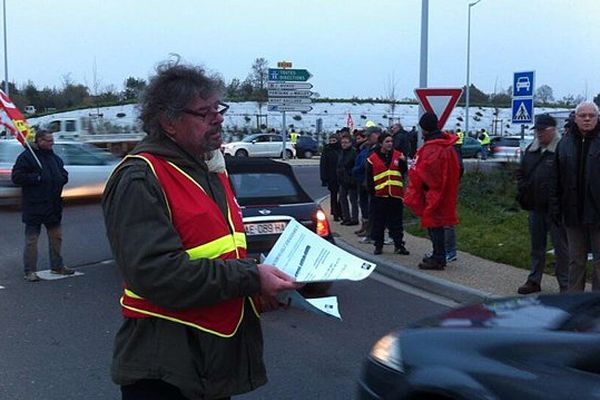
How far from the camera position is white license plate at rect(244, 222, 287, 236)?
712 centimetres

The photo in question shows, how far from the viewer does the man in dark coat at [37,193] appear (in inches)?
334

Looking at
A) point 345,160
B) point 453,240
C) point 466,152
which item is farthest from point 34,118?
point 453,240

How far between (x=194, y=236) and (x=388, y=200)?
7.54 m

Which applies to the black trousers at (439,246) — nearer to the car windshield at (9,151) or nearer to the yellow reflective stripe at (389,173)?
the yellow reflective stripe at (389,173)

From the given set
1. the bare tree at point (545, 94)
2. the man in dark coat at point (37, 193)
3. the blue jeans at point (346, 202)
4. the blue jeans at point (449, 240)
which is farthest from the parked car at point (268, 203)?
the bare tree at point (545, 94)

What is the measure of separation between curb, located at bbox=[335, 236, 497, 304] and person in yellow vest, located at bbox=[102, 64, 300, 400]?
4.81 m

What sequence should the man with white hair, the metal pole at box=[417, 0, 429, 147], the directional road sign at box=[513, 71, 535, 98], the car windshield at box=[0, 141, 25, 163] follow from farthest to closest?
the car windshield at box=[0, 141, 25, 163]
the directional road sign at box=[513, 71, 535, 98]
the metal pole at box=[417, 0, 429, 147]
the man with white hair

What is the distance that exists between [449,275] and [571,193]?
2285 mm

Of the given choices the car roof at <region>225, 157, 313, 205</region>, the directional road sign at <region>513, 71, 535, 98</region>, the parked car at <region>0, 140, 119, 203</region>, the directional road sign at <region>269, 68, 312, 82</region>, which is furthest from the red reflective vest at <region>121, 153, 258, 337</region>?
the directional road sign at <region>269, 68, 312, 82</region>

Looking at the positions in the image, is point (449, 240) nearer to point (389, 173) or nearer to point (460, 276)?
point (460, 276)

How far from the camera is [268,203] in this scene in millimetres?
7480

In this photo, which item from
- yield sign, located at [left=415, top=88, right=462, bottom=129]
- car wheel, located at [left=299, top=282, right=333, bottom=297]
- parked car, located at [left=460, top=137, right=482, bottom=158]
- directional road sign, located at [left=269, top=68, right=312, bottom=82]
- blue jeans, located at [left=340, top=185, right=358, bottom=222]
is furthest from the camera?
parked car, located at [left=460, top=137, right=482, bottom=158]

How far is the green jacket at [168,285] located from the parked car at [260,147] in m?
37.6

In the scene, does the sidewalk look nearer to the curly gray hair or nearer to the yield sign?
the yield sign
